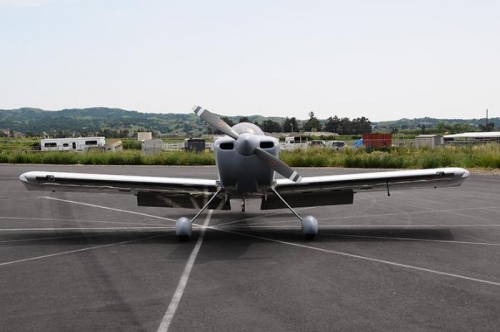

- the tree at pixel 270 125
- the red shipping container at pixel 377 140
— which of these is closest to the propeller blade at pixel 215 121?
the red shipping container at pixel 377 140

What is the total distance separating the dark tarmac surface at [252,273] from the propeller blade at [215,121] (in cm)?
245

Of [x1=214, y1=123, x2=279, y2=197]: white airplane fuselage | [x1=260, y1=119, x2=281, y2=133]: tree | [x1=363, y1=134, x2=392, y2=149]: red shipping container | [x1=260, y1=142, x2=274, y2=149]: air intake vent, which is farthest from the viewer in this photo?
[x1=260, y1=119, x2=281, y2=133]: tree

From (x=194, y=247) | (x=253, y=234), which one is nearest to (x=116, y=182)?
(x=194, y=247)

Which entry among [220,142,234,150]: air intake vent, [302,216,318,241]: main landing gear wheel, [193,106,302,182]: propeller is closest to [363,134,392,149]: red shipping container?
[302,216,318,241]: main landing gear wheel

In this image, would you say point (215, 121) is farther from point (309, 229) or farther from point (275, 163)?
point (309, 229)

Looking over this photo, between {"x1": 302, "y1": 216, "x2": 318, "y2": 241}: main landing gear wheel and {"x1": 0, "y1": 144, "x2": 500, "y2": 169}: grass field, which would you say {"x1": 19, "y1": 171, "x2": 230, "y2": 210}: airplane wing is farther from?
{"x1": 0, "y1": 144, "x2": 500, "y2": 169}: grass field

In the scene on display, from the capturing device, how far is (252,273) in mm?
8539

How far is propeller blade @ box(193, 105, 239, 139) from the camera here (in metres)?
10.8

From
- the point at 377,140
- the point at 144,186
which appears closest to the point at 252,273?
the point at 144,186

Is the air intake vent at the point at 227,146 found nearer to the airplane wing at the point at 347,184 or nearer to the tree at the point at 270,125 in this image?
the airplane wing at the point at 347,184

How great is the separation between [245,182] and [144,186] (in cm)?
272

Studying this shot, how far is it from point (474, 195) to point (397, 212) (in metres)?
5.56

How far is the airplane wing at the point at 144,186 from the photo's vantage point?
39.2 ft

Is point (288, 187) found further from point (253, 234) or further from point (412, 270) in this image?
point (412, 270)
